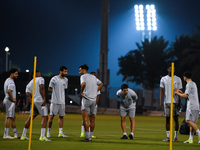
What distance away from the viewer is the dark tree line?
64.9m

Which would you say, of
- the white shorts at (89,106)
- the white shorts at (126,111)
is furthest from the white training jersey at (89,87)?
the white shorts at (126,111)

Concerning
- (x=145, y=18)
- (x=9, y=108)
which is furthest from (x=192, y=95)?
(x=145, y=18)

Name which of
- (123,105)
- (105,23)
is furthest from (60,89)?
(105,23)

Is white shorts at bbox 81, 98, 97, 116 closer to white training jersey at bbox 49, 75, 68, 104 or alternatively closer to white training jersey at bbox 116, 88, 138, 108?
white training jersey at bbox 49, 75, 68, 104

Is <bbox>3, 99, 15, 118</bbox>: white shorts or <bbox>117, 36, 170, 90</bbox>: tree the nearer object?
<bbox>3, 99, 15, 118</bbox>: white shorts

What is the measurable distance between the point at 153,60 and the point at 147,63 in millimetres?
1301

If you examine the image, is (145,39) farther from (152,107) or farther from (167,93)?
(167,93)

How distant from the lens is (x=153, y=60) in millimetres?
67750

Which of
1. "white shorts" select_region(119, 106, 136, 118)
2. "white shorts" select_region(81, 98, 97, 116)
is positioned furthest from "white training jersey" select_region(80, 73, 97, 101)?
"white shorts" select_region(119, 106, 136, 118)

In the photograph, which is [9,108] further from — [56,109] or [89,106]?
[89,106]

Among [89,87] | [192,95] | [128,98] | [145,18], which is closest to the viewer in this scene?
[192,95]

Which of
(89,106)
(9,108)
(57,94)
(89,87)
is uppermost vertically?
(89,87)

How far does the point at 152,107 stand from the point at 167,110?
3654 cm

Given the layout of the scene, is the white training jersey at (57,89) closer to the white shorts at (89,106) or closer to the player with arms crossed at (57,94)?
the player with arms crossed at (57,94)
